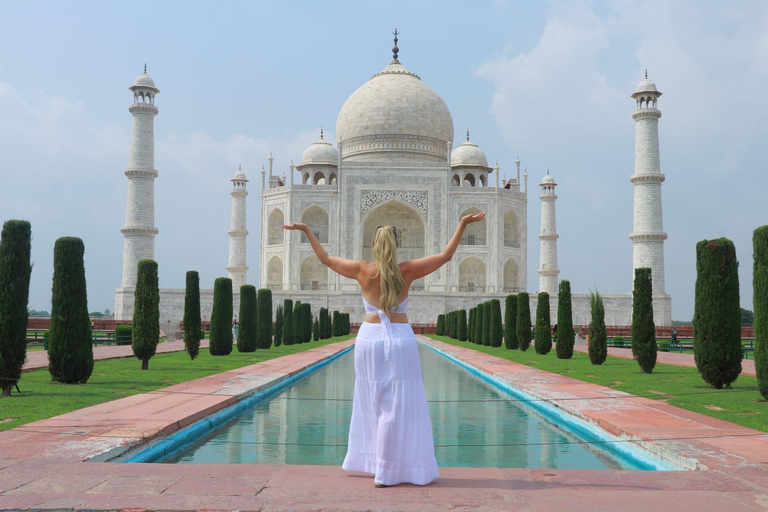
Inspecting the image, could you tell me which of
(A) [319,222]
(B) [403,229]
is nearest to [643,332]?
(B) [403,229]

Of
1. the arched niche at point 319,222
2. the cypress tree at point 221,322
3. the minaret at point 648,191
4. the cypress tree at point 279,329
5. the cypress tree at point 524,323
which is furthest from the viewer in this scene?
the arched niche at point 319,222

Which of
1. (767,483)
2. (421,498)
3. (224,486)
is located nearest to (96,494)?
(224,486)

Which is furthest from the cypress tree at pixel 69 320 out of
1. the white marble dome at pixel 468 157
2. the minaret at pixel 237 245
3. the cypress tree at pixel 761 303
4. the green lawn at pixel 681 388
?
the white marble dome at pixel 468 157

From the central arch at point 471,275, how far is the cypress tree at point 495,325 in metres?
15.3

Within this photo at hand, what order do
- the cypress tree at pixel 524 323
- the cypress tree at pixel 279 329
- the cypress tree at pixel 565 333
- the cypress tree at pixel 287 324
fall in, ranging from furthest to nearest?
the cypress tree at pixel 287 324 → the cypress tree at pixel 279 329 → the cypress tree at pixel 524 323 → the cypress tree at pixel 565 333

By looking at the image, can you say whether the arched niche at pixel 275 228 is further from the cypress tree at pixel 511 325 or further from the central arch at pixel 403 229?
the cypress tree at pixel 511 325

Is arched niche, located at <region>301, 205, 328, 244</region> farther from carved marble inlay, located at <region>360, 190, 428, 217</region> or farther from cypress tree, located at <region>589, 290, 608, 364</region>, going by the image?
cypress tree, located at <region>589, 290, 608, 364</region>

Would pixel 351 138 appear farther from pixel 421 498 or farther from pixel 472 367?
pixel 421 498

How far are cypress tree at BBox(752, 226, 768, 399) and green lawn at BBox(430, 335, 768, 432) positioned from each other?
0.88 feet

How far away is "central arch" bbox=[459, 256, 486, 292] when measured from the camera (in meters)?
33.7

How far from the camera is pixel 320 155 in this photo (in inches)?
1453

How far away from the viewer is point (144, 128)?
93.3 feet

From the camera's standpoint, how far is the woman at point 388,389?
3189 mm

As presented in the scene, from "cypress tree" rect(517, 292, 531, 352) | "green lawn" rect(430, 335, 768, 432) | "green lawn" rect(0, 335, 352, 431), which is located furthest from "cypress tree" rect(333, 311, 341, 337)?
"green lawn" rect(430, 335, 768, 432)
